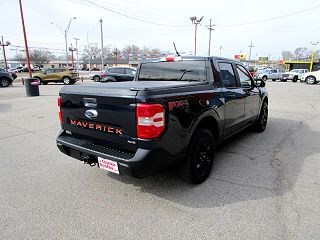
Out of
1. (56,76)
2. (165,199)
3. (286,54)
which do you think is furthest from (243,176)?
(286,54)

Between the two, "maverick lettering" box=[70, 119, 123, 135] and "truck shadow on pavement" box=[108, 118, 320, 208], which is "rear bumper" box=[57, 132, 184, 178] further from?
"truck shadow on pavement" box=[108, 118, 320, 208]

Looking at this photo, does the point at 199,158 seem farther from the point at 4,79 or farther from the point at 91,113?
the point at 4,79

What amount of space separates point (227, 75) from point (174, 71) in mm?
933

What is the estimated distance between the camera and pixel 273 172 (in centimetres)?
385

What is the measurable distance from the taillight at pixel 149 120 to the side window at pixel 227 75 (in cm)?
186

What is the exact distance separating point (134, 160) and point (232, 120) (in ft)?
7.56

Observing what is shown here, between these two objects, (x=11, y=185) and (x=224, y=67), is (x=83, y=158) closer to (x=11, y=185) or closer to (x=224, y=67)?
(x=11, y=185)

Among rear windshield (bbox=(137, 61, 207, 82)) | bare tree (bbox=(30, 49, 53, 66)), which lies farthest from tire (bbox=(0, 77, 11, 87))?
bare tree (bbox=(30, 49, 53, 66))

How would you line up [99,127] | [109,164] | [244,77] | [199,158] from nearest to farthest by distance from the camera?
[109,164] → [99,127] → [199,158] → [244,77]

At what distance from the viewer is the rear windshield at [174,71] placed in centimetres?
389

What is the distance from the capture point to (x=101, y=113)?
291 centimetres

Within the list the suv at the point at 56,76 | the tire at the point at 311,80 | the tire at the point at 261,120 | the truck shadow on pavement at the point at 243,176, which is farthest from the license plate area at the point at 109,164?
the tire at the point at 311,80

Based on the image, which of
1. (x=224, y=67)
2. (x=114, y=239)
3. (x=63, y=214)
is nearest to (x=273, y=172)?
(x=224, y=67)

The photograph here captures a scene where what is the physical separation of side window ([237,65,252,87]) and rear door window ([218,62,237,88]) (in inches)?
13.2
